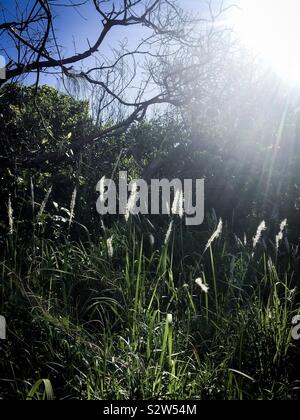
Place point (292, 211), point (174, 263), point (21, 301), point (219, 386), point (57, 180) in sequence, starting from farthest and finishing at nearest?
point (57, 180) → point (292, 211) → point (174, 263) → point (21, 301) → point (219, 386)

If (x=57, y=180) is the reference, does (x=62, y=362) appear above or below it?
below

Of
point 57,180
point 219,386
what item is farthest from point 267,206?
point 219,386

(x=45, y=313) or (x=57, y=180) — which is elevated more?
(x=57, y=180)

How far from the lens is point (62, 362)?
221cm

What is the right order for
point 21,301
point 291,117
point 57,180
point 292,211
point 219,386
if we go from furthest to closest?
point 291,117 < point 57,180 < point 292,211 < point 21,301 < point 219,386

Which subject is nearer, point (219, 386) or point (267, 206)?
point (219, 386)

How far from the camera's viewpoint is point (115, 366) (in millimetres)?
2086

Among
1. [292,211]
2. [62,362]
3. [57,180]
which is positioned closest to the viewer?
[62,362]

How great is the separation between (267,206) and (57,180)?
2.42 meters

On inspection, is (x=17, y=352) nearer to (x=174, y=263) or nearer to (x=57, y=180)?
(x=174, y=263)
